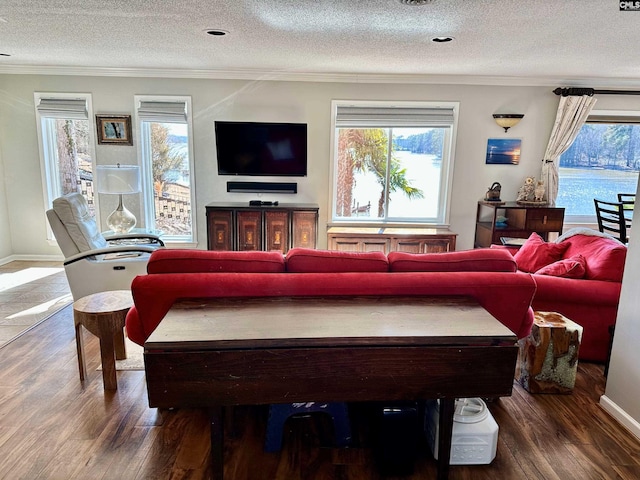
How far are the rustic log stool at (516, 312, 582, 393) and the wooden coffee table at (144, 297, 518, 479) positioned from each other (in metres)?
0.98

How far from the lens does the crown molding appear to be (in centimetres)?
492

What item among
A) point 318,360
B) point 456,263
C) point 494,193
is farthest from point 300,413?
point 494,193

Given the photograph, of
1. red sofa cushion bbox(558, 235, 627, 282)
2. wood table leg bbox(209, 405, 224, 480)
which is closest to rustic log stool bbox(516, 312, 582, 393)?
red sofa cushion bbox(558, 235, 627, 282)

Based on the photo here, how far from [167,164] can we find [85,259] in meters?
2.14

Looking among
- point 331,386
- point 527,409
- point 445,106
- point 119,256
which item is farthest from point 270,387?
point 445,106

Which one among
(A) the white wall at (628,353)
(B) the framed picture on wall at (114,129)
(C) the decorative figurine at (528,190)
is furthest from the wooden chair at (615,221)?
Answer: (B) the framed picture on wall at (114,129)

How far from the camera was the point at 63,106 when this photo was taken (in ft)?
16.5

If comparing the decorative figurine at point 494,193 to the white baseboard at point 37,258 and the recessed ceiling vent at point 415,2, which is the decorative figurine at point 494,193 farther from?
the white baseboard at point 37,258

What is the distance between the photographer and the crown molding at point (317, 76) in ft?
16.1

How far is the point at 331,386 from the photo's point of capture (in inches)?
64.0

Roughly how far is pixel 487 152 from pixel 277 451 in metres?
4.46

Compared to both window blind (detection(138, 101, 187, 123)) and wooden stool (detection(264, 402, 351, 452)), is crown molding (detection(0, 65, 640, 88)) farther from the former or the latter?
wooden stool (detection(264, 402, 351, 452))

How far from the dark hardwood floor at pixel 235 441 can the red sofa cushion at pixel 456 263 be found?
0.86m

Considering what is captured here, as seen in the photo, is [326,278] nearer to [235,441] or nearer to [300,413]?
[300,413]
